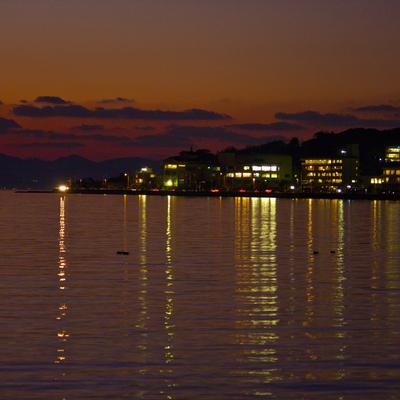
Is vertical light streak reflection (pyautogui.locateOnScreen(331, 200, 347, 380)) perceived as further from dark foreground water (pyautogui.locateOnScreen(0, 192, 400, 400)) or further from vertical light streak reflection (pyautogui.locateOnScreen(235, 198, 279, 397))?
vertical light streak reflection (pyautogui.locateOnScreen(235, 198, 279, 397))

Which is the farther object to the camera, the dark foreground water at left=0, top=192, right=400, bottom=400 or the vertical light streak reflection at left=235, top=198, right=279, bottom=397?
the vertical light streak reflection at left=235, top=198, right=279, bottom=397

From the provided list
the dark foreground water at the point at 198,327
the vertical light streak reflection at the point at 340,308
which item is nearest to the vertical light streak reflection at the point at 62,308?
the dark foreground water at the point at 198,327

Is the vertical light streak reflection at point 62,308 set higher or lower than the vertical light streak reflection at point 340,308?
higher

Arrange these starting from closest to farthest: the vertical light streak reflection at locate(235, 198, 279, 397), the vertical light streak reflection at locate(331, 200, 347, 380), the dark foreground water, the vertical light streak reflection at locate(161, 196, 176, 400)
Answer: the vertical light streak reflection at locate(161, 196, 176, 400) < the dark foreground water < the vertical light streak reflection at locate(235, 198, 279, 397) < the vertical light streak reflection at locate(331, 200, 347, 380)

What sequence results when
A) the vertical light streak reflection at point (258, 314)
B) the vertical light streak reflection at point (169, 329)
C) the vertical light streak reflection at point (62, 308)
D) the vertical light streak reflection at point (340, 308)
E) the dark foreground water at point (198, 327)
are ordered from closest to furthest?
the vertical light streak reflection at point (169, 329) → the dark foreground water at point (198, 327) → the vertical light streak reflection at point (258, 314) → the vertical light streak reflection at point (62, 308) → the vertical light streak reflection at point (340, 308)

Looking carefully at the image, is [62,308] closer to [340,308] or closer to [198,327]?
[198,327]

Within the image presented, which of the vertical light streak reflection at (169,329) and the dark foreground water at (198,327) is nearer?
the vertical light streak reflection at (169,329)

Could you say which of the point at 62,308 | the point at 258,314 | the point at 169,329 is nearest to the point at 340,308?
the point at 258,314

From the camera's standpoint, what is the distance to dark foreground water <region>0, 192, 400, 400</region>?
1703 centimetres

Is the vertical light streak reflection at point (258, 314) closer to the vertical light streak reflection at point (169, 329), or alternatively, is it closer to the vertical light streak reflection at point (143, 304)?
the vertical light streak reflection at point (169, 329)

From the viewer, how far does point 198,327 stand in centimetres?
2300

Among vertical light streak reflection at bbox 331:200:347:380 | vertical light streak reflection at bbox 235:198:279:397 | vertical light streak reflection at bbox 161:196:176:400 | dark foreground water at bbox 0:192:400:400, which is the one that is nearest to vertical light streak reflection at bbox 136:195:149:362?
dark foreground water at bbox 0:192:400:400

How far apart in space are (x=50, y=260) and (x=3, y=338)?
71.9 feet

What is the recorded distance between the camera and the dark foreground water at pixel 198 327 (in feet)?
55.9
